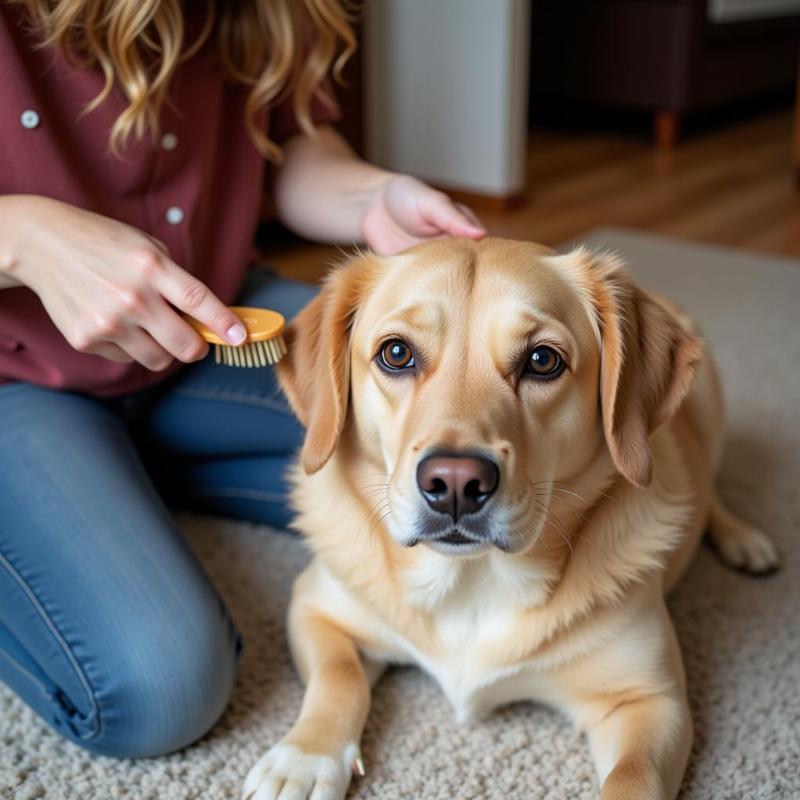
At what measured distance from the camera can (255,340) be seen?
4.13 ft

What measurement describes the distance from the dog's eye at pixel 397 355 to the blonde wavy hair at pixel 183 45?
0.50 m

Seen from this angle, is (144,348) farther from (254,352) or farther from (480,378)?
(480,378)

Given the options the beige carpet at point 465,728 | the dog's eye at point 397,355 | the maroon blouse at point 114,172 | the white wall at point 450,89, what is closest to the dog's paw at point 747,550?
the beige carpet at point 465,728

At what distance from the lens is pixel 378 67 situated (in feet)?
13.1

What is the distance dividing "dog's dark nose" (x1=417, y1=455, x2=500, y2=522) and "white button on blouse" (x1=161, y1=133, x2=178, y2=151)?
28.6 inches

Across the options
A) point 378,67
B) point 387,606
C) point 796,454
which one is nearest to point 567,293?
point 387,606

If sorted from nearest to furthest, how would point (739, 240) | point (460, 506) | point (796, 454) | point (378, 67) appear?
point (460, 506) → point (796, 454) → point (739, 240) → point (378, 67)

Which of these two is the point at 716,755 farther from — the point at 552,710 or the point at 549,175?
the point at 549,175

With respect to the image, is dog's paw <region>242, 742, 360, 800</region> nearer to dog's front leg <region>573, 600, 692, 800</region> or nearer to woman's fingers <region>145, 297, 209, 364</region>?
dog's front leg <region>573, 600, 692, 800</region>

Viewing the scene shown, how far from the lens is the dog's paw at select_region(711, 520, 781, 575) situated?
5.65 ft

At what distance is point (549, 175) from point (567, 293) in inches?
133

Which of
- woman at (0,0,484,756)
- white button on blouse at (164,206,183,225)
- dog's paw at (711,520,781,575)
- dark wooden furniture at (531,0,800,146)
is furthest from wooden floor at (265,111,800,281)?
dog's paw at (711,520,781,575)

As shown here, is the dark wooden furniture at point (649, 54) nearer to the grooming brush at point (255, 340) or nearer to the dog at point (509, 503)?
the dog at point (509, 503)

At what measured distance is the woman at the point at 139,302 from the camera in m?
1.23
